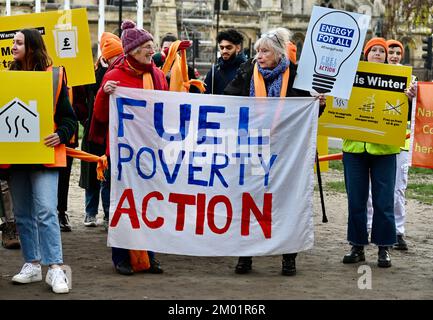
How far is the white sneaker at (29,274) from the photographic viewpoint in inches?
356

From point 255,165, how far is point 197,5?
212ft

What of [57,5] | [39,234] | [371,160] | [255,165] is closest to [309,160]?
[255,165]

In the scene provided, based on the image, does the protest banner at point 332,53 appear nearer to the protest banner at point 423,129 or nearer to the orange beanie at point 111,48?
the protest banner at point 423,129

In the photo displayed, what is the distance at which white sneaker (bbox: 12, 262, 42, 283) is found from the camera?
29.7 feet

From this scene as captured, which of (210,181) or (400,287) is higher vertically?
(210,181)

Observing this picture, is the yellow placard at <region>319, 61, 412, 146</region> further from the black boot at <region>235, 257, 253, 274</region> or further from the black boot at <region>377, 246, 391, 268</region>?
the black boot at <region>235, 257, 253, 274</region>

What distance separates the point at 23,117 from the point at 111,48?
11.4 feet

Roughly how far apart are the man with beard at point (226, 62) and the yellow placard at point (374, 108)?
1577 millimetres

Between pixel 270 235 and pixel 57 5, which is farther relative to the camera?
pixel 57 5

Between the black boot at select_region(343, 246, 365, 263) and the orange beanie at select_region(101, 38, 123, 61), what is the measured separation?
3.41 meters

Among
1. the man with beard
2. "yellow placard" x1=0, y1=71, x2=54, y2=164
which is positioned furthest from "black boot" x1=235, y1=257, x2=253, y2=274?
the man with beard

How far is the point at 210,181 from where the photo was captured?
9328 millimetres

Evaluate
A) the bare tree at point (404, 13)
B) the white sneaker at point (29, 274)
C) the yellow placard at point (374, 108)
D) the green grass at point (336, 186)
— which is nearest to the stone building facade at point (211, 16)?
the bare tree at point (404, 13)
